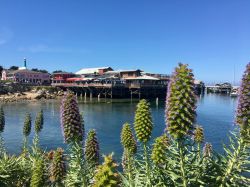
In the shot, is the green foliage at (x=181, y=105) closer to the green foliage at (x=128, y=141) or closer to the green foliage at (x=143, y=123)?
the green foliage at (x=143, y=123)

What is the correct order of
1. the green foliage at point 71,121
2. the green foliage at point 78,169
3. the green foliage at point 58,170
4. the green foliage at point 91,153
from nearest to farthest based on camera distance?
the green foliage at point 78,169
the green foliage at point 71,121
the green foliage at point 58,170
the green foliage at point 91,153

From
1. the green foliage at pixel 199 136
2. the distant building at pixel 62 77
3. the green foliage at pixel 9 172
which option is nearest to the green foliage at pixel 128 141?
the green foliage at pixel 199 136

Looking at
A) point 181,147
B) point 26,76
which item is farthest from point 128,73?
point 181,147

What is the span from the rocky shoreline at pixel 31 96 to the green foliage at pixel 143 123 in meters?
98.2

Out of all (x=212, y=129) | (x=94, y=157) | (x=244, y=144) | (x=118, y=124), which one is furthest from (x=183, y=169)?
(x=118, y=124)

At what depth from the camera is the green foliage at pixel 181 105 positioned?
5.26 m

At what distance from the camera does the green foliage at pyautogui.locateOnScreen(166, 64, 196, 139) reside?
526 centimetres

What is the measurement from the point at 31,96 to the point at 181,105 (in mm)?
108468

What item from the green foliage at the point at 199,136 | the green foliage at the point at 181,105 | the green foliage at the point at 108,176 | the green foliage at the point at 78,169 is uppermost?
the green foliage at the point at 181,105

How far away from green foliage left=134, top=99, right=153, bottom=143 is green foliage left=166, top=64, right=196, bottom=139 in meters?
1.32

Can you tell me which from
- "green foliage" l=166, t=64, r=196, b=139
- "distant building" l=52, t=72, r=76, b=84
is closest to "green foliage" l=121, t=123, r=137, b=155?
"green foliage" l=166, t=64, r=196, b=139

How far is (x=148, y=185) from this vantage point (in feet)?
19.1

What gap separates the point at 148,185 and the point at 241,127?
202cm

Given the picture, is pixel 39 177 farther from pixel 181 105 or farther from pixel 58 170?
pixel 181 105
